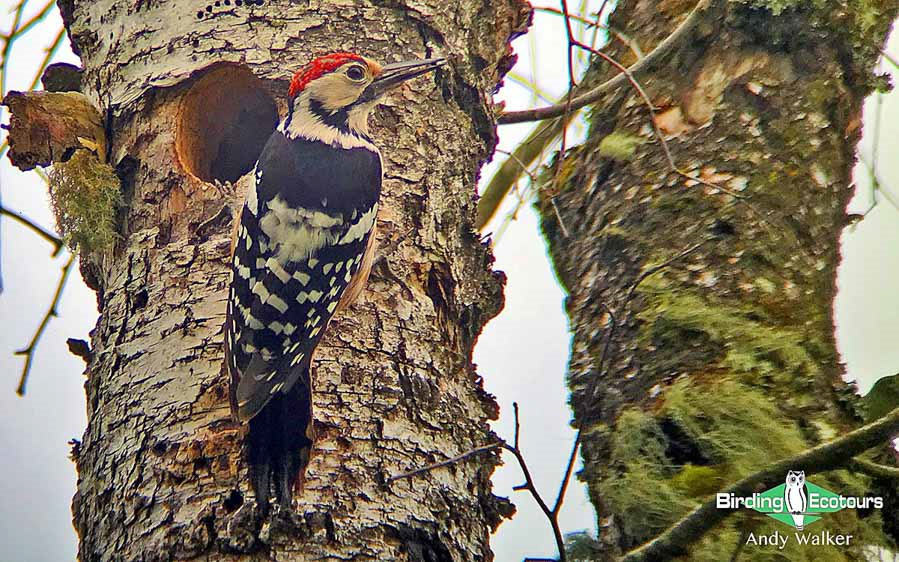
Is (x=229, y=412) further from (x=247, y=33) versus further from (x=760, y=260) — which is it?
(x=760, y=260)

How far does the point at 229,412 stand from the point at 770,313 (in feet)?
4.53

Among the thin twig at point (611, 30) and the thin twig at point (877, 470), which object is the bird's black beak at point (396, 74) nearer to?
the thin twig at point (611, 30)

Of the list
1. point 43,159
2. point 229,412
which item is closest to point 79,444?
point 229,412

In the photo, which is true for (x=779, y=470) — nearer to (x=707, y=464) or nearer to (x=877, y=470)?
(x=877, y=470)

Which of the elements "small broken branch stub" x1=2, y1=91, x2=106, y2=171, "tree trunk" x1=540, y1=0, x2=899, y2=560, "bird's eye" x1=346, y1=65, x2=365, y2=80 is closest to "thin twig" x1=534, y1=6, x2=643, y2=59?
"tree trunk" x1=540, y1=0, x2=899, y2=560

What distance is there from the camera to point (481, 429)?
7.75ft

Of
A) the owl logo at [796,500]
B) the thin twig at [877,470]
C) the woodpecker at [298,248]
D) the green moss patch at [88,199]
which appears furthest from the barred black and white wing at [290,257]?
the thin twig at [877,470]

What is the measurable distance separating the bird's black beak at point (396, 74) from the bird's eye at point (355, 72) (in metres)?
0.04

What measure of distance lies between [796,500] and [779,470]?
42 centimetres

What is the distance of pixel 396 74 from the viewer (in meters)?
2.57

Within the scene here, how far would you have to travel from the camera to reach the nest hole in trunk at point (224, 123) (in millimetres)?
2543

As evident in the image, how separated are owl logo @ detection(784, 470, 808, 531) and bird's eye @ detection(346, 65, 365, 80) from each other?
1.46m

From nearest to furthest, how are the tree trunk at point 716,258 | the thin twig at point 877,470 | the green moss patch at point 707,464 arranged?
1. the thin twig at point 877,470
2. the green moss patch at point 707,464
3. the tree trunk at point 716,258

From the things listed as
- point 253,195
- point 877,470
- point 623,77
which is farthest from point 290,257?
point 877,470
